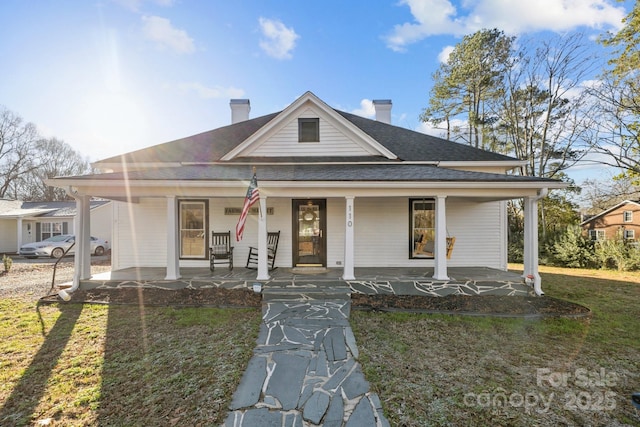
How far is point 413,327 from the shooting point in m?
4.84

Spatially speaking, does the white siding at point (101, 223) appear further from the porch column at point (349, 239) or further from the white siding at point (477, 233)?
the white siding at point (477, 233)

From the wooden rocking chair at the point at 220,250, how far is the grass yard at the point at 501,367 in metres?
4.04

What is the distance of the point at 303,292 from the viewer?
6039mm

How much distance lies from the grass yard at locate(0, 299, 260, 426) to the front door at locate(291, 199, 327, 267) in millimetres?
2931

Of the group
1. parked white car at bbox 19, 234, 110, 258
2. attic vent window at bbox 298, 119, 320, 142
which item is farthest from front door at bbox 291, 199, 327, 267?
parked white car at bbox 19, 234, 110, 258

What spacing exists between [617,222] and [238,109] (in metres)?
30.1

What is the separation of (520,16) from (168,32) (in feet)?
51.9

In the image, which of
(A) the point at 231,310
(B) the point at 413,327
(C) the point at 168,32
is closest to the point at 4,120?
(C) the point at 168,32

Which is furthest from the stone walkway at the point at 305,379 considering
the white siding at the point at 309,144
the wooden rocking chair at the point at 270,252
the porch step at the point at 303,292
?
the white siding at the point at 309,144

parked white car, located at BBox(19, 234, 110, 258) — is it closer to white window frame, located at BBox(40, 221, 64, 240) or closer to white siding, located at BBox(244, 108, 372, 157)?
white window frame, located at BBox(40, 221, 64, 240)

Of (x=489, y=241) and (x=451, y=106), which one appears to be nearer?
(x=489, y=241)

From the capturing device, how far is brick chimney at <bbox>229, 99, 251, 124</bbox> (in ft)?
38.5

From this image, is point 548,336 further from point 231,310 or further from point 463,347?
point 231,310

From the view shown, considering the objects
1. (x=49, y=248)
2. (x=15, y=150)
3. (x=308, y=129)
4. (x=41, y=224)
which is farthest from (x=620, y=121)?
(x=15, y=150)
